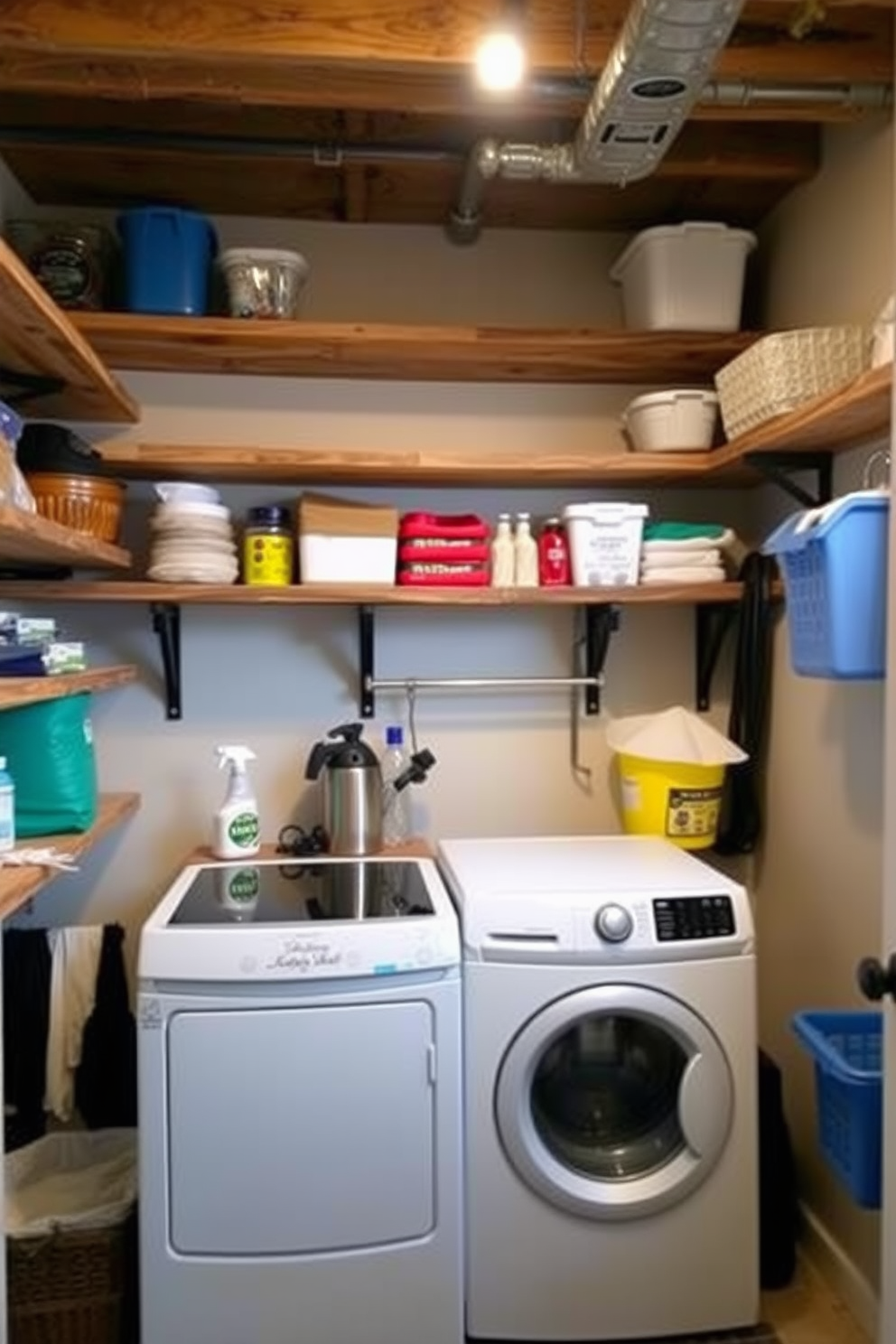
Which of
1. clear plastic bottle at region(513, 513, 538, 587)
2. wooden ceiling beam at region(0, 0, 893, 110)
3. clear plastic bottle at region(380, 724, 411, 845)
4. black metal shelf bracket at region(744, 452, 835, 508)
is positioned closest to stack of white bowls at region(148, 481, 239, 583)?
clear plastic bottle at region(380, 724, 411, 845)

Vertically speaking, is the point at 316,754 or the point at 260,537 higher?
the point at 260,537

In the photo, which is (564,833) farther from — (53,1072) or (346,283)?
(346,283)

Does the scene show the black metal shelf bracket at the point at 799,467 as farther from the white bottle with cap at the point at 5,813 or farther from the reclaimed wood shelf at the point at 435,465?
the white bottle with cap at the point at 5,813

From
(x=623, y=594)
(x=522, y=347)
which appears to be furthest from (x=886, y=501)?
(x=522, y=347)

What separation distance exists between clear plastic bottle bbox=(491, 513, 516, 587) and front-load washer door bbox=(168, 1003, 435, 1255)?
3.61 ft

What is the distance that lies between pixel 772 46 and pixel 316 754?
1849 mm

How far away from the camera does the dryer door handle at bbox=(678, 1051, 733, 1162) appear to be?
73.3 inches

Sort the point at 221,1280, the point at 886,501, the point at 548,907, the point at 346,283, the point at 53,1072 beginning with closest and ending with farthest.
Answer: the point at 886,501, the point at 221,1280, the point at 548,907, the point at 53,1072, the point at 346,283

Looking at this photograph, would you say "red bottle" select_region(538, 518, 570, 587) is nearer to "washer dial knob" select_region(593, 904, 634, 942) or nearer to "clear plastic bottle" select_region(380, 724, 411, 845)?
"clear plastic bottle" select_region(380, 724, 411, 845)

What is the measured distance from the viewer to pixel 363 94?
1851mm

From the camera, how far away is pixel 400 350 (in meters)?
2.32

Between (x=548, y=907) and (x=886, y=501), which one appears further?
(x=548, y=907)

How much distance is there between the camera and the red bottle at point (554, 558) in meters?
2.39

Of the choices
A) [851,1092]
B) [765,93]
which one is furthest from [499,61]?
[851,1092]
